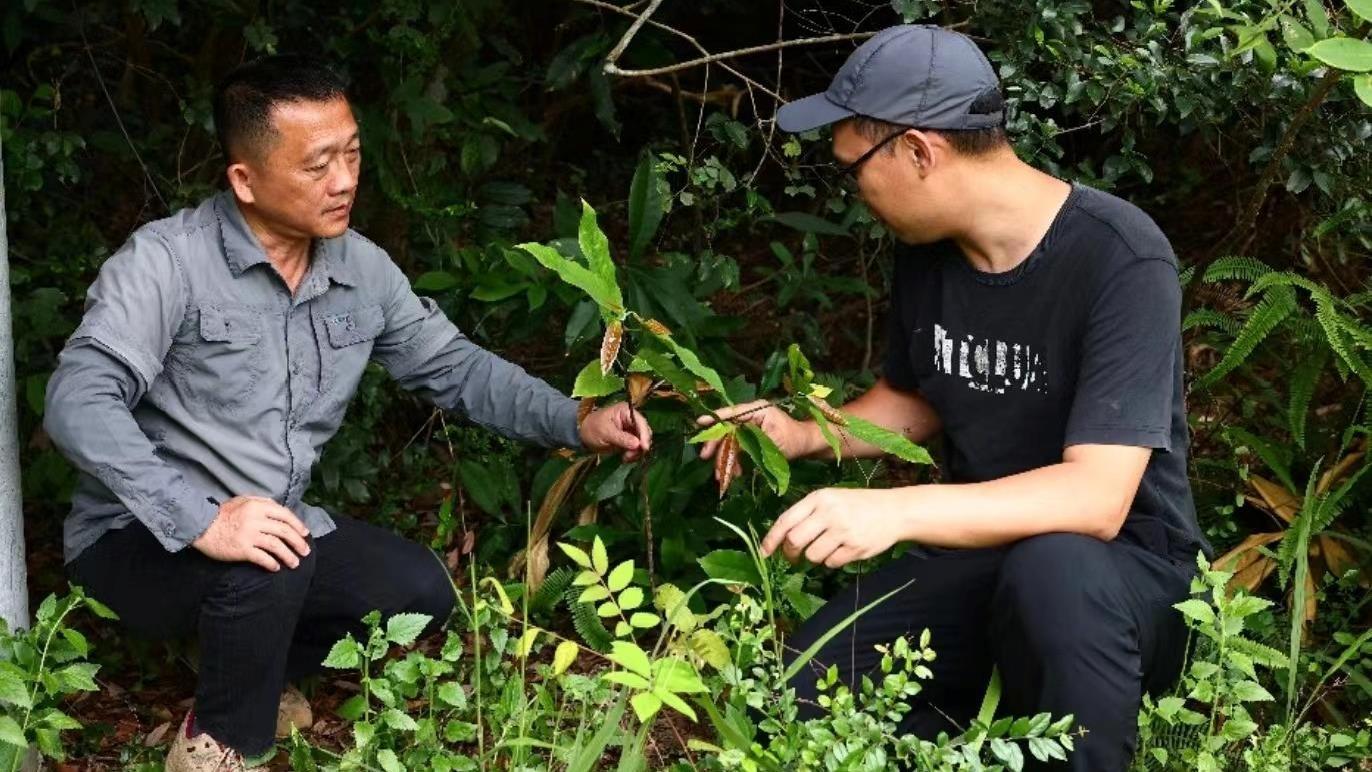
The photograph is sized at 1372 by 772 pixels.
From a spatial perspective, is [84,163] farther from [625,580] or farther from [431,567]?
[625,580]

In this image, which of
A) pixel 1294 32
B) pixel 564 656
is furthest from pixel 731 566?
pixel 1294 32

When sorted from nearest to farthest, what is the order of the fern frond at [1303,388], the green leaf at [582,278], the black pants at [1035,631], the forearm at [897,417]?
the green leaf at [582,278] < the black pants at [1035,631] < the forearm at [897,417] < the fern frond at [1303,388]

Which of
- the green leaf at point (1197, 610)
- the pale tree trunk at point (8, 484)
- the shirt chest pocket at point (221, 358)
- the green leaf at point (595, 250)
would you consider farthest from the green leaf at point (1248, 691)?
the pale tree trunk at point (8, 484)

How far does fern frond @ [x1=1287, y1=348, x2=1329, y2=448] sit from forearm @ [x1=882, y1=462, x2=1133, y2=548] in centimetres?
110

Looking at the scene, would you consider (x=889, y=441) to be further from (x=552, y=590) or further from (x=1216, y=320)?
(x=1216, y=320)

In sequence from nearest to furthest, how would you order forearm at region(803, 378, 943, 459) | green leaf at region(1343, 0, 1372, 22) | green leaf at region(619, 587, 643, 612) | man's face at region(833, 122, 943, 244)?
1. green leaf at region(1343, 0, 1372, 22)
2. green leaf at region(619, 587, 643, 612)
3. man's face at region(833, 122, 943, 244)
4. forearm at region(803, 378, 943, 459)

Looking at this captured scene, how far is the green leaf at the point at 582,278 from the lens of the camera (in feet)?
8.16

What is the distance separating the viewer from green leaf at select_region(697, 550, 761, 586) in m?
3.29

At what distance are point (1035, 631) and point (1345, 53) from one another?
1029mm

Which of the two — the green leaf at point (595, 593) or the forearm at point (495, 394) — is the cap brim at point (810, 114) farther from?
the green leaf at point (595, 593)

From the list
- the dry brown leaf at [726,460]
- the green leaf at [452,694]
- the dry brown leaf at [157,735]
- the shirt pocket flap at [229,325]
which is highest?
the shirt pocket flap at [229,325]

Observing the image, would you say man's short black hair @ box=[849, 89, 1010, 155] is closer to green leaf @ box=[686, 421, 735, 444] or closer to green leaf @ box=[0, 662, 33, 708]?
green leaf @ box=[686, 421, 735, 444]

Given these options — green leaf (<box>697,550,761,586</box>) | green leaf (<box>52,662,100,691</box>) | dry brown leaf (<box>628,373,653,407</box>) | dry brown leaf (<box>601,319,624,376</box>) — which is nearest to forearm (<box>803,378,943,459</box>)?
green leaf (<box>697,550,761,586</box>)

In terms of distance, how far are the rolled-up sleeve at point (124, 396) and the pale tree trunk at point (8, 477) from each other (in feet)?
0.26
